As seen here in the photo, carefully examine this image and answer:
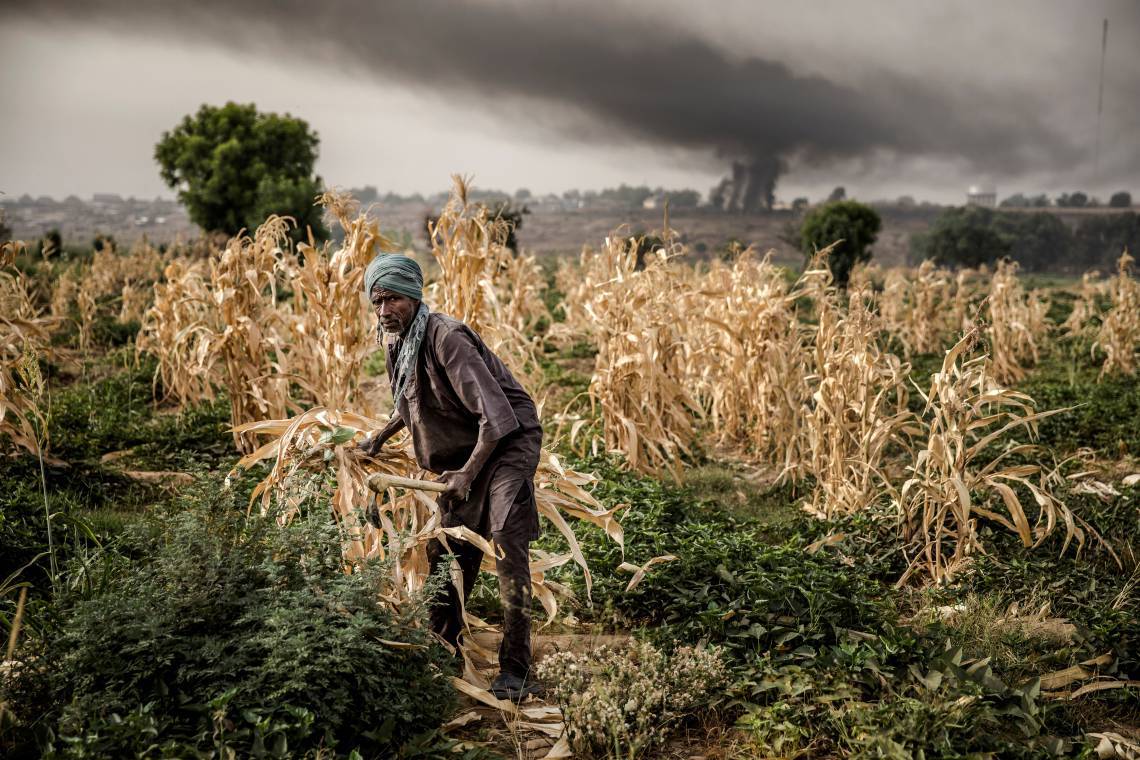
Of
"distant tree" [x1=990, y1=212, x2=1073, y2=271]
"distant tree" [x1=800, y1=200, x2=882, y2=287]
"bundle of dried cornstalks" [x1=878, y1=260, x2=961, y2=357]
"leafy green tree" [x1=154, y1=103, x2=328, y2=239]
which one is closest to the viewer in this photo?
"bundle of dried cornstalks" [x1=878, y1=260, x2=961, y2=357]

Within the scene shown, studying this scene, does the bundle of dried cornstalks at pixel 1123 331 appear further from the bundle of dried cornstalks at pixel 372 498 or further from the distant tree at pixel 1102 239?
the distant tree at pixel 1102 239

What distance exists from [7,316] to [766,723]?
539cm

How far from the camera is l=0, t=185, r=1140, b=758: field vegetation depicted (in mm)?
2547

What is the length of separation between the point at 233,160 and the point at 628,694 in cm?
3917

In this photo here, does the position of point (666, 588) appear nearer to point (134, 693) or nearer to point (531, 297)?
point (134, 693)

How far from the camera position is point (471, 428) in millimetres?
3156

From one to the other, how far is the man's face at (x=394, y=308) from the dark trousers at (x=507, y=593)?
3.03ft

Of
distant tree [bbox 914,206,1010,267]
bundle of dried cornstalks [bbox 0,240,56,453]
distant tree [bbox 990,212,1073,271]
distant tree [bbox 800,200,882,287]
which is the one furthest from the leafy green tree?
distant tree [bbox 990,212,1073,271]

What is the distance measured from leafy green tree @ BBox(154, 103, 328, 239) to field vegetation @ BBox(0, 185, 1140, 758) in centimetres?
3084

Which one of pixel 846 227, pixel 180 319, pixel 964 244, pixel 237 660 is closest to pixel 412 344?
pixel 237 660

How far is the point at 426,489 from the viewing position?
118 inches

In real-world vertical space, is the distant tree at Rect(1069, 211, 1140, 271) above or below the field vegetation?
above

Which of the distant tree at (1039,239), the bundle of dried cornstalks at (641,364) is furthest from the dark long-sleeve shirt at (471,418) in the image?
Result: the distant tree at (1039,239)

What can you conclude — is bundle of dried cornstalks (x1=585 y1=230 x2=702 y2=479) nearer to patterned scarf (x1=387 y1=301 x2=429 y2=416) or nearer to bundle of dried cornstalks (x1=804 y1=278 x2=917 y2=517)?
bundle of dried cornstalks (x1=804 y1=278 x2=917 y2=517)
